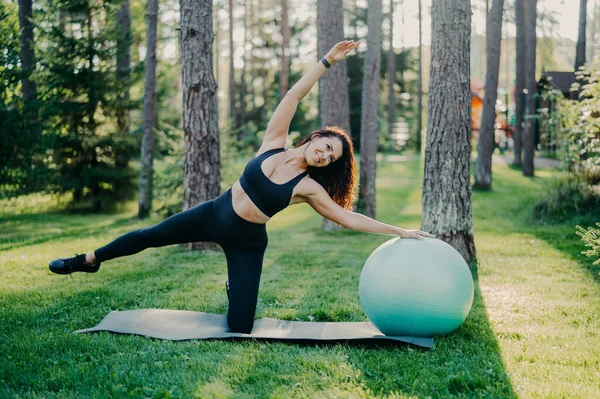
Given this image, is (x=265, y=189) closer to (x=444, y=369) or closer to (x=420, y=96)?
(x=444, y=369)

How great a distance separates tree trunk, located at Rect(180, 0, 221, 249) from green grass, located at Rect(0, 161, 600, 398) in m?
1.11

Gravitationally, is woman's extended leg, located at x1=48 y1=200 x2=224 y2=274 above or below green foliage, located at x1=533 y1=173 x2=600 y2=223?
above

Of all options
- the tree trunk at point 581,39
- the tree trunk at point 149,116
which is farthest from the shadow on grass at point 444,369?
the tree trunk at point 581,39

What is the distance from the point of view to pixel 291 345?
4.33 m

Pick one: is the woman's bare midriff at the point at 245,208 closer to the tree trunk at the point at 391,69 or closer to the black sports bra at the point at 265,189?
the black sports bra at the point at 265,189

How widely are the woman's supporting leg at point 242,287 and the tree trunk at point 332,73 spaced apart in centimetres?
543

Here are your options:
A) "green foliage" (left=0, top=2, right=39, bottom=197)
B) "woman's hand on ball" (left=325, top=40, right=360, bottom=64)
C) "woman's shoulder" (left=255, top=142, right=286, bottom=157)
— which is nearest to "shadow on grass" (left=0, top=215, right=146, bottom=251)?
"green foliage" (left=0, top=2, right=39, bottom=197)

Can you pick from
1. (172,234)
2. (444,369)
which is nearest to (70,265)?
(172,234)

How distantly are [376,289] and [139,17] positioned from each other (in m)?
15.3

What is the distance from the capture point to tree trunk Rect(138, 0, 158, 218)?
1162 cm

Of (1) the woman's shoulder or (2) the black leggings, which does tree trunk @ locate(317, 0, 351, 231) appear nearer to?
(1) the woman's shoulder

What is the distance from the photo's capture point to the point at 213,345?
4312 millimetres

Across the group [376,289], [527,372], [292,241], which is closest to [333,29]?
[292,241]

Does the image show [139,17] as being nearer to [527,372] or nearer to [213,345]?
[213,345]
